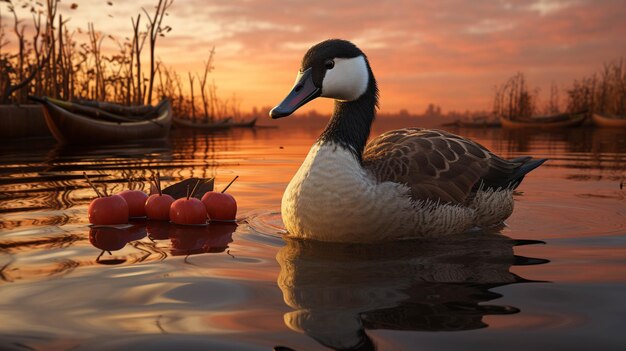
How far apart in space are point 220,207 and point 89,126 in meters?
12.5

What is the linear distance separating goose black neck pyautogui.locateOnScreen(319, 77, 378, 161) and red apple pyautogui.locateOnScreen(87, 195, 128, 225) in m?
1.90

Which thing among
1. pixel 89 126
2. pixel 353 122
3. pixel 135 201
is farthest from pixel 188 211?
pixel 89 126

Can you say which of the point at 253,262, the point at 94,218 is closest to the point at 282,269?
the point at 253,262

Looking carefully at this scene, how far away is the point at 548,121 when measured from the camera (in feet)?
133

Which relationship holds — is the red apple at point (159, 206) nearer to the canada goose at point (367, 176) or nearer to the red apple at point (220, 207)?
the red apple at point (220, 207)

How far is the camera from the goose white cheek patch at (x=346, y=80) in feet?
15.9

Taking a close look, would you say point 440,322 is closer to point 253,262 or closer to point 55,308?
point 253,262

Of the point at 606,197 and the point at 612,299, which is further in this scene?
the point at 606,197

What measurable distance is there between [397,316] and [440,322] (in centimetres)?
20

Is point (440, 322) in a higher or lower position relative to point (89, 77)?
lower

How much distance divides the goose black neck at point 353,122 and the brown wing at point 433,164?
0.69ft

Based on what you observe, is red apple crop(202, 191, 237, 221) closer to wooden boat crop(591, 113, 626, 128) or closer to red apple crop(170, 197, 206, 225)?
red apple crop(170, 197, 206, 225)

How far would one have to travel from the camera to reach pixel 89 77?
80.5 feet

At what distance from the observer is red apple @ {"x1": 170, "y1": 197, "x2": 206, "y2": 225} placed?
548 centimetres
